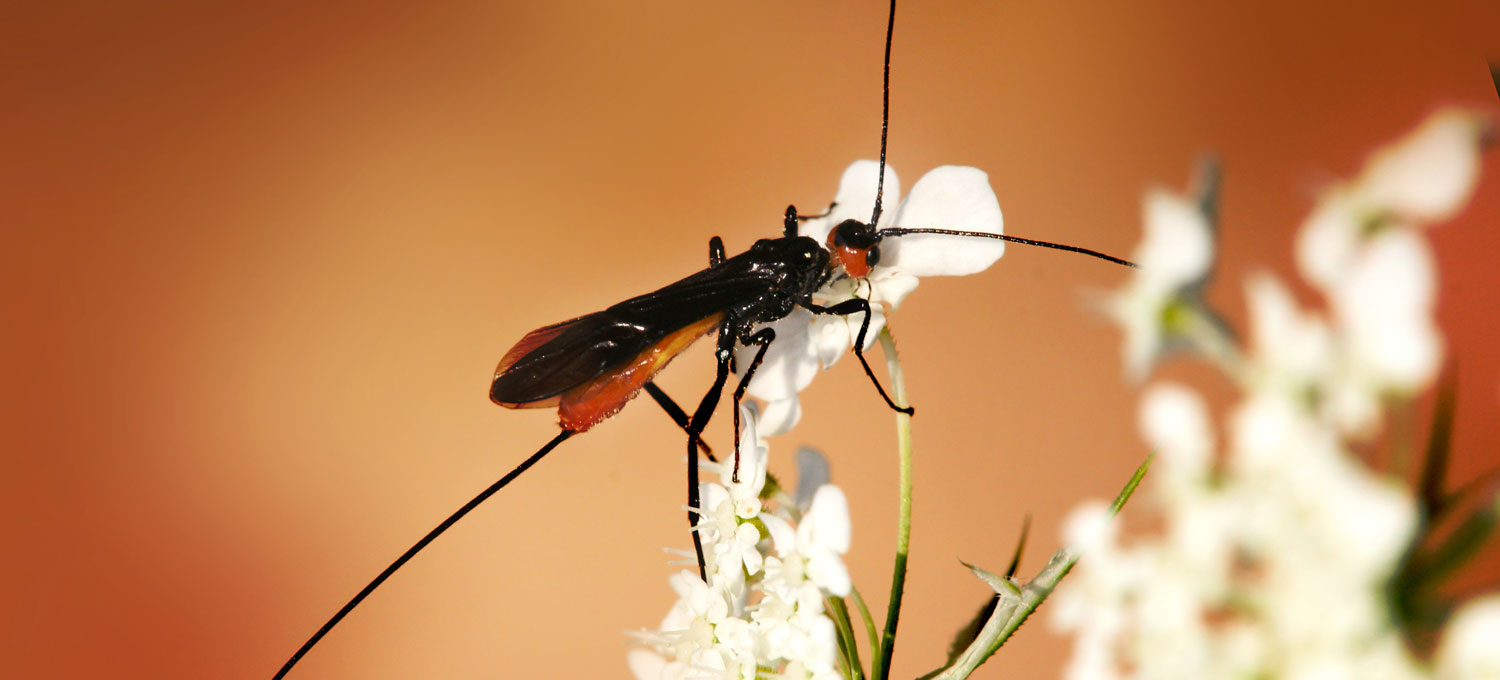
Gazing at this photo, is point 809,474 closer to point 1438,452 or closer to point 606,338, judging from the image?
point 606,338

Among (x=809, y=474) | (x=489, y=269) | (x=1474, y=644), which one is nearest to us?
(x=1474, y=644)

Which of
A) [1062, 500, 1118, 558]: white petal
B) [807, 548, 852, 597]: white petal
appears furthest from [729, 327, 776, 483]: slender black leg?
[1062, 500, 1118, 558]: white petal

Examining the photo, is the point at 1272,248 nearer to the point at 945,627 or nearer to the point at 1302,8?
the point at 1302,8

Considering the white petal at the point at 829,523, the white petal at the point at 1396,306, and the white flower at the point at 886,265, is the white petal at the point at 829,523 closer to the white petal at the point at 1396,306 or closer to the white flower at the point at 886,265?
the white flower at the point at 886,265

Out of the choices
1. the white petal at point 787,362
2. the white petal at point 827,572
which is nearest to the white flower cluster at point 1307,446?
the white petal at point 827,572

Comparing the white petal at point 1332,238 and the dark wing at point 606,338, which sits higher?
the dark wing at point 606,338

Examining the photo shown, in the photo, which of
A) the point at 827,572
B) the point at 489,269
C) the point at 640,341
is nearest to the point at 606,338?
the point at 640,341
